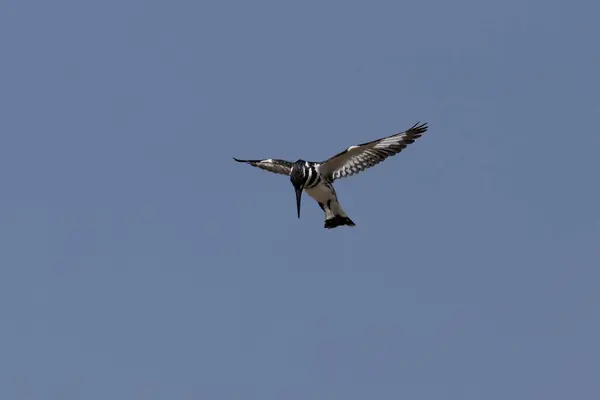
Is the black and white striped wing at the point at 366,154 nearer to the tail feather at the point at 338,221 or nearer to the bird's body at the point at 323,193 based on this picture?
the bird's body at the point at 323,193

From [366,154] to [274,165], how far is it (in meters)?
4.52

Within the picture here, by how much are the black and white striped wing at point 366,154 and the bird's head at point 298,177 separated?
65 cm

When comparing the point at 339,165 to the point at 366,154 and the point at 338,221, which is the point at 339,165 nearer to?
the point at 366,154

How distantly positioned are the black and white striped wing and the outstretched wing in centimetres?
208

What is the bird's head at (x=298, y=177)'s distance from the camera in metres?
49.4

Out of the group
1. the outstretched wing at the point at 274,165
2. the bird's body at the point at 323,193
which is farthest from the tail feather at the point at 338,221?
the outstretched wing at the point at 274,165

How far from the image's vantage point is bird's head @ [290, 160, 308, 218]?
49438 millimetres

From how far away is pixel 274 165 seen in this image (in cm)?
5247

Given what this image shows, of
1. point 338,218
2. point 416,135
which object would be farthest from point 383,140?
point 338,218

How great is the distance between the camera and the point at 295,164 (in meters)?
49.9

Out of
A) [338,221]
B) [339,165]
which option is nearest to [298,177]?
[339,165]

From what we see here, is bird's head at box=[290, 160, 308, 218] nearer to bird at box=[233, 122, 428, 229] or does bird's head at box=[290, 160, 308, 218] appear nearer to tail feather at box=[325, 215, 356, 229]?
bird at box=[233, 122, 428, 229]

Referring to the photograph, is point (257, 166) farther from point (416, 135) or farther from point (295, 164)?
point (416, 135)

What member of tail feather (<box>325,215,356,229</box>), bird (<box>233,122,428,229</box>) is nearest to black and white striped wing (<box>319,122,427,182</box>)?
bird (<box>233,122,428,229</box>)
